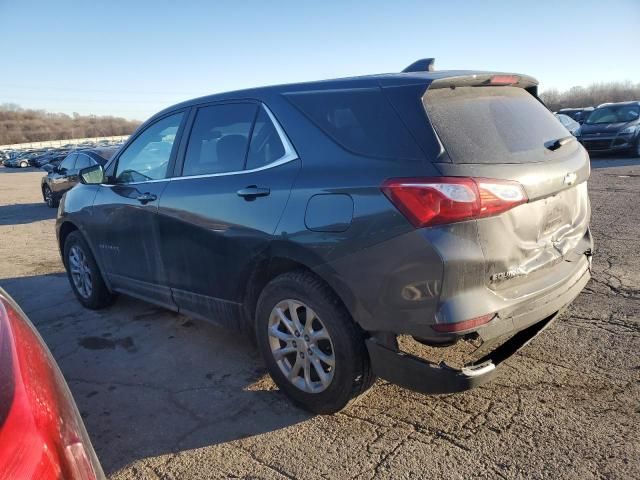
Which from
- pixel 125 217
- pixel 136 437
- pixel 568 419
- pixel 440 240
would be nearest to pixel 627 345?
pixel 568 419

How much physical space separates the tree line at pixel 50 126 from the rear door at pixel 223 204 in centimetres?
12056

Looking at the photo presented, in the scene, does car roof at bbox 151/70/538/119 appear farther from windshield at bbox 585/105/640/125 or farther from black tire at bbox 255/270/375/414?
windshield at bbox 585/105/640/125

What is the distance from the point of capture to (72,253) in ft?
17.3

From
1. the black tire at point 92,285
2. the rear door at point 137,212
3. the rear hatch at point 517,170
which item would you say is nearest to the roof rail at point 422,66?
the rear hatch at point 517,170

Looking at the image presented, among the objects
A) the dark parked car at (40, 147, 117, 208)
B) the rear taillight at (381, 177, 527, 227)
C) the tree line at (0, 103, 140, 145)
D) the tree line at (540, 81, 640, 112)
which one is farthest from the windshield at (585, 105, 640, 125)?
the tree line at (0, 103, 140, 145)

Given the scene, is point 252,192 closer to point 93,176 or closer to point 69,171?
point 93,176

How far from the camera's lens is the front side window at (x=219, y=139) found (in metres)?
3.36

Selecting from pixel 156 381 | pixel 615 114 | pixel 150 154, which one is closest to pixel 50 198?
pixel 150 154

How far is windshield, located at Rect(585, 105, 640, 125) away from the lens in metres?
16.8

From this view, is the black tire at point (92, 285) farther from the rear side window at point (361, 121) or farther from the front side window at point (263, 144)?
the rear side window at point (361, 121)

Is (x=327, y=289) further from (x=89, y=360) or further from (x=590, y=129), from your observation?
(x=590, y=129)

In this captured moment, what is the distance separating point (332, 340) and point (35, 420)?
1692 millimetres

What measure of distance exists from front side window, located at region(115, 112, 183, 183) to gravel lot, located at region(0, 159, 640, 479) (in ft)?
4.48

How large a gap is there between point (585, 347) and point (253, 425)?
2.38m
